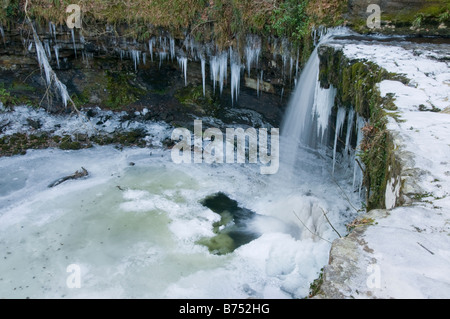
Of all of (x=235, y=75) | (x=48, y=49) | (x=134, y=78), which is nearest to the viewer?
(x=235, y=75)

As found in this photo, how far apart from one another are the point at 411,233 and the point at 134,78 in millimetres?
10193

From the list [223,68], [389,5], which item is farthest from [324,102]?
[223,68]

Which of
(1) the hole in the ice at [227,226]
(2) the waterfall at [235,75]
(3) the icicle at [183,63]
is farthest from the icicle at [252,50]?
(1) the hole in the ice at [227,226]

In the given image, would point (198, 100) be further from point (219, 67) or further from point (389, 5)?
point (389, 5)

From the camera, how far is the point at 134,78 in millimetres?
11438

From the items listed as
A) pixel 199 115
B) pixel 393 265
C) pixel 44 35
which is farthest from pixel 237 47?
pixel 393 265

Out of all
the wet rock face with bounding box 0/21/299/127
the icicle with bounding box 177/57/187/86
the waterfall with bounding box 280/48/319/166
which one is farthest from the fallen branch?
the waterfall with bounding box 280/48/319/166

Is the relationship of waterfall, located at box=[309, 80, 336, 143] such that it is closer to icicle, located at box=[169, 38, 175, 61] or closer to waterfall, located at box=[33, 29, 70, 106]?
icicle, located at box=[169, 38, 175, 61]

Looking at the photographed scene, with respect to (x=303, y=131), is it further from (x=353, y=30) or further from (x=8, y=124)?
(x=8, y=124)

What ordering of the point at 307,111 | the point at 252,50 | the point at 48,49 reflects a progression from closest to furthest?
the point at 307,111
the point at 252,50
the point at 48,49

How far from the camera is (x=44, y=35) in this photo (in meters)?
10.5

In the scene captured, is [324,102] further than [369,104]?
Yes

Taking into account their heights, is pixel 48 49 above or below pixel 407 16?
below
